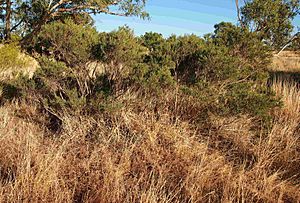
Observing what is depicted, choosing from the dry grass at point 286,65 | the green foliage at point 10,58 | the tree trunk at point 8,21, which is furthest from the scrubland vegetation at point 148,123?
the dry grass at point 286,65

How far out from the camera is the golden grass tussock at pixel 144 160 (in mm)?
A: 2738

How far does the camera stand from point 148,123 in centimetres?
426

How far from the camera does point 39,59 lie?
457 cm

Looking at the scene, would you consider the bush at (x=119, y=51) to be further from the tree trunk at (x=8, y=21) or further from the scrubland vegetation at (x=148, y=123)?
the tree trunk at (x=8, y=21)

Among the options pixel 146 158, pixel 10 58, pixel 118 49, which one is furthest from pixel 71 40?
pixel 10 58

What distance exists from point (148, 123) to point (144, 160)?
0.93m

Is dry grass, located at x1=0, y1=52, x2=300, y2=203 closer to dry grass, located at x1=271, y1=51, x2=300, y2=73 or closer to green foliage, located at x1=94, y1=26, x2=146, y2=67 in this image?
green foliage, located at x1=94, y1=26, x2=146, y2=67

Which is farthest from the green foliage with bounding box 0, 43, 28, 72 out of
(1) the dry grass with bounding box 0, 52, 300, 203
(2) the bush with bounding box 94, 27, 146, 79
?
(2) the bush with bounding box 94, 27, 146, 79

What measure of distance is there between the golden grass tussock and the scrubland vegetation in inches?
0.6

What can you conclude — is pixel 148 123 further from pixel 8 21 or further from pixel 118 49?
pixel 8 21

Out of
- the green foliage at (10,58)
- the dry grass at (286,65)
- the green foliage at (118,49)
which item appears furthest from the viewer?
the dry grass at (286,65)

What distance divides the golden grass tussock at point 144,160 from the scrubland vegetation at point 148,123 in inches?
0.6

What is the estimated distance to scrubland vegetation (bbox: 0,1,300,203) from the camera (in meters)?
2.88

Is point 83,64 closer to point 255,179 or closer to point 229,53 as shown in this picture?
point 229,53
